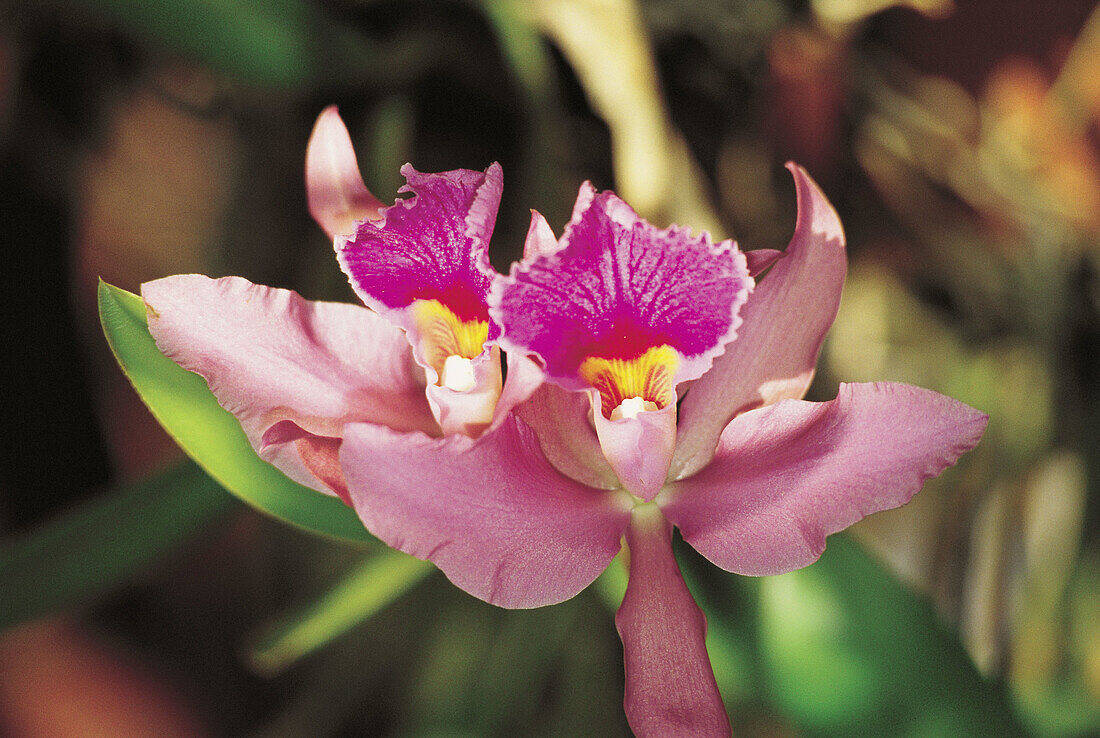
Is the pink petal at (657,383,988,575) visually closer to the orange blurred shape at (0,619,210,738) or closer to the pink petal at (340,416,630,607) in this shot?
the pink petal at (340,416,630,607)

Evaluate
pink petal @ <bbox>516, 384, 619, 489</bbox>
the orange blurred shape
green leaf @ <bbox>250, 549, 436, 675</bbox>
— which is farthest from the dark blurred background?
pink petal @ <bbox>516, 384, 619, 489</bbox>

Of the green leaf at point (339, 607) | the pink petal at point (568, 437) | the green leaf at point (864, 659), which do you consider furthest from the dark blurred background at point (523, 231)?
the pink petal at point (568, 437)

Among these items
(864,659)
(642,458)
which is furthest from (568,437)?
(864,659)

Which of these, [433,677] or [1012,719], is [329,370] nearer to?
[1012,719]

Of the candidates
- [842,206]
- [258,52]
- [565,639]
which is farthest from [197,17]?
[842,206]

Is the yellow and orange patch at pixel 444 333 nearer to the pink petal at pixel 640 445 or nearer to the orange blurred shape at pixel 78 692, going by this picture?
the pink petal at pixel 640 445
